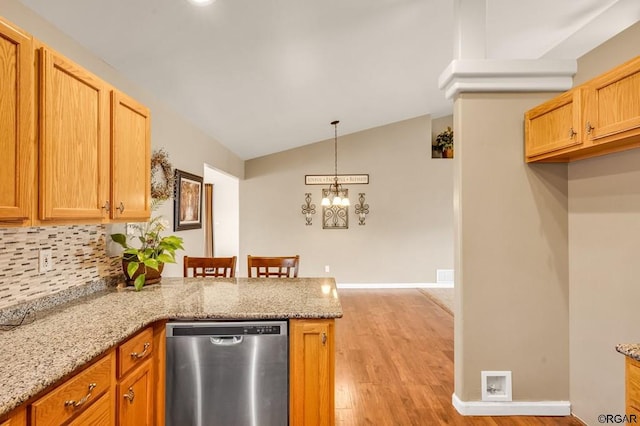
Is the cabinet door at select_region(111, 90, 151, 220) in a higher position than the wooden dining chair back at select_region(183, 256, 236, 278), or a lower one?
higher

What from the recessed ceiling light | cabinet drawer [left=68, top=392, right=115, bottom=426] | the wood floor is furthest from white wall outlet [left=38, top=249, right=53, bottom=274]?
the wood floor

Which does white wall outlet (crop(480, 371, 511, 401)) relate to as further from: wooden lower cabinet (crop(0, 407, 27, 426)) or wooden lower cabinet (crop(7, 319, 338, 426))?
wooden lower cabinet (crop(0, 407, 27, 426))

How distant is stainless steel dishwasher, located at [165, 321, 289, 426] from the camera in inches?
70.1

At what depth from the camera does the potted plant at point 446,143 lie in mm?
6438

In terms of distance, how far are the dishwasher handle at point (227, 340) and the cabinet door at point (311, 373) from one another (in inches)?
10.3

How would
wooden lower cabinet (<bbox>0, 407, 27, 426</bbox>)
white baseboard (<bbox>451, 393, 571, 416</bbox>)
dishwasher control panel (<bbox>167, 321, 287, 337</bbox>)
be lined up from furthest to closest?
1. white baseboard (<bbox>451, 393, 571, 416</bbox>)
2. dishwasher control panel (<bbox>167, 321, 287, 337</bbox>)
3. wooden lower cabinet (<bbox>0, 407, 27, 426</bbox>)

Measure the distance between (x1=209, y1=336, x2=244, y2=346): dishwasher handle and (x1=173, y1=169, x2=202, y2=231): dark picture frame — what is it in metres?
2.00

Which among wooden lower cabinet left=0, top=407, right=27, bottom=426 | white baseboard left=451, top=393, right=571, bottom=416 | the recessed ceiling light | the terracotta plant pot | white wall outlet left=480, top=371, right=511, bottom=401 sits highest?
the recessed ceiling light

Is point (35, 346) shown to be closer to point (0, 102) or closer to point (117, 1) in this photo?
point (0, 102)

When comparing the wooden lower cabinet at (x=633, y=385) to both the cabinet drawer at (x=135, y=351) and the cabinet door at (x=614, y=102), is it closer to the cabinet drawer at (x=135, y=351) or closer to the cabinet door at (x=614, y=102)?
the cabinet door at (x=614, y=102)

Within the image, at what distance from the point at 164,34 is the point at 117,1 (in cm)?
39

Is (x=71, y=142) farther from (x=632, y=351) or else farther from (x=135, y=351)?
(x=632, y=351)

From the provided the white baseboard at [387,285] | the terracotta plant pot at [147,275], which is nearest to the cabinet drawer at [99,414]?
the terracotta plant pot at [147,275]

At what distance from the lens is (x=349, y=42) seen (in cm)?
300
